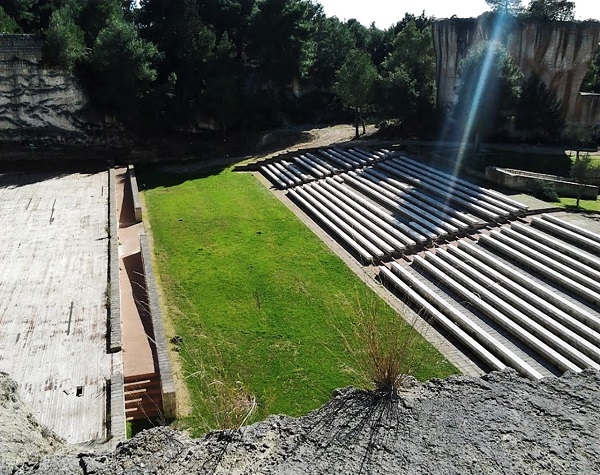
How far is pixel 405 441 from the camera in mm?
4562

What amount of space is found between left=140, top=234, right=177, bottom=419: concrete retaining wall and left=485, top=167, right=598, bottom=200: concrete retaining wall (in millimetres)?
11634

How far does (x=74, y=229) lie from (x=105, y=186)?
5.35m

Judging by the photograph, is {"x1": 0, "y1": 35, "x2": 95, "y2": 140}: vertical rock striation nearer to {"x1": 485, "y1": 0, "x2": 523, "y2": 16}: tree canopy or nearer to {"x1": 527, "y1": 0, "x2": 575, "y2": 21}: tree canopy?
{"x1": 485, "y1": 0, "x2": 523, "y2": 16}: tree canopy

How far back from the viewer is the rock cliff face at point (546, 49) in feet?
74.9

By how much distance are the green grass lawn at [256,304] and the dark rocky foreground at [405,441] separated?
0.79 meters

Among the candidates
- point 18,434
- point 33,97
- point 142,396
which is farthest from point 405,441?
point 33,97

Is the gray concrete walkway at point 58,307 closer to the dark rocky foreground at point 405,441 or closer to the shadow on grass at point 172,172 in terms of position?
the shadow on grass at point 172,172

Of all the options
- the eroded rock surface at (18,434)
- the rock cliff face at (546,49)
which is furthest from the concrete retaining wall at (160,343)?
the rock cliff face at (546,49)

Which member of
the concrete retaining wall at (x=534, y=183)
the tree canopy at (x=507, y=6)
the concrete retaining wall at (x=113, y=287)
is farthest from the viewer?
the tree canopy at (x=507, y=6)

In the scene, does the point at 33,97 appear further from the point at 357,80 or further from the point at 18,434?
the point at 18,434

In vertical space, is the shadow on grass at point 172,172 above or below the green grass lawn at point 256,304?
above

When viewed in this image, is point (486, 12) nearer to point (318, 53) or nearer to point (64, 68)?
point (318, 53)

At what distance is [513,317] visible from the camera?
11.1m

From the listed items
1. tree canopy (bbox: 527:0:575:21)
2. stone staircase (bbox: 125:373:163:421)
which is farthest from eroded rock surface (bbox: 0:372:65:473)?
tree canopy (bbox: 527:0:575:21)
